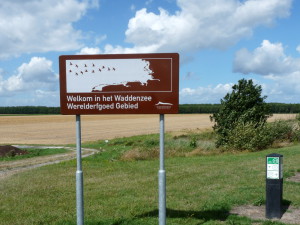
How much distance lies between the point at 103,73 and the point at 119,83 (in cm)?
30

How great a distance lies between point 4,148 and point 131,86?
20.7m

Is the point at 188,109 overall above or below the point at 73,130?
above

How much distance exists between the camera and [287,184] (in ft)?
32.0

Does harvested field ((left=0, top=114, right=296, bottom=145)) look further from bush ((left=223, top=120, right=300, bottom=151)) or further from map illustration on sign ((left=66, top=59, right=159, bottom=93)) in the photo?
map illustration on sign ((left=66, top=59, right=159, bottom=93))

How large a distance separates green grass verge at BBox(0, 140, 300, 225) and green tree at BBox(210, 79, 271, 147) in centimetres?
1130

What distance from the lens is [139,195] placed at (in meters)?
8.95

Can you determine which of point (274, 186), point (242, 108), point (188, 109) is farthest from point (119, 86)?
point (188, 109)

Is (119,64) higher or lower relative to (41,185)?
higher

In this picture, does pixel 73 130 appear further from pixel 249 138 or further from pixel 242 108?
pixel 249 138

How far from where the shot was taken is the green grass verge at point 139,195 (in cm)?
709

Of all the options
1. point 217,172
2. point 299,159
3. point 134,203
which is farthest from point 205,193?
point 299,159

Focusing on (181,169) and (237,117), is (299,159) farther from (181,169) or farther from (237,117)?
(237,117)

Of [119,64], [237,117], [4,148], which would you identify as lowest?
[4,148]

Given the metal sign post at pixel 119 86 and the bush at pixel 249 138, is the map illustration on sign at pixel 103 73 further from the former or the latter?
the bush at pixel 249 138
